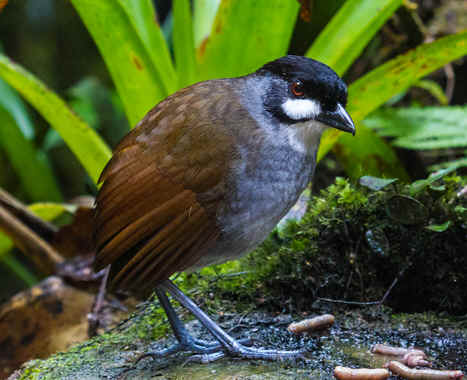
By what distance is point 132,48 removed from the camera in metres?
2.96

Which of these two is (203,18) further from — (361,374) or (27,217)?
(361,374)

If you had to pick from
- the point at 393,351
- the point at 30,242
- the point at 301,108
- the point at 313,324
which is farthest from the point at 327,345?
the point at 30,242

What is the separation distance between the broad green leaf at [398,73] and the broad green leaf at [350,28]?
19 centimetres

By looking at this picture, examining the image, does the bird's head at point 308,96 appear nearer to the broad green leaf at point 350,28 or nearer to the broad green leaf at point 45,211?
the broad green leaf at point 350,28

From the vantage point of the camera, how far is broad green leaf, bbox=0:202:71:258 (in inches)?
142

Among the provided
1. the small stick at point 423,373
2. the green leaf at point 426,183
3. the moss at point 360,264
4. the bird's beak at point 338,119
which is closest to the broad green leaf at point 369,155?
the moss at point 360,264

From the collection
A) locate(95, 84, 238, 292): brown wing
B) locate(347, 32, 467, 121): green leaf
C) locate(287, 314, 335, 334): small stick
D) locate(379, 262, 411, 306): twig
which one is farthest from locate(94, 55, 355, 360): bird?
locate(347, 32, 467, 121): green leaf

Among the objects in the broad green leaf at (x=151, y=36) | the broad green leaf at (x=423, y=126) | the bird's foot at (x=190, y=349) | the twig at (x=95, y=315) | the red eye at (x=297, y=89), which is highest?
the broad green leaf at (x=151, y=36)

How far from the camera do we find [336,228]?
2.47m

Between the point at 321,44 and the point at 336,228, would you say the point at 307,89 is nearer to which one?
the point at 336,228

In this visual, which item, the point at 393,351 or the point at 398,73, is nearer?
the point at 393,351

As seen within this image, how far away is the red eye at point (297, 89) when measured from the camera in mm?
2021

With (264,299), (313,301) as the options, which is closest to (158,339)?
(264,299)

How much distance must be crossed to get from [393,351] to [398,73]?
1536mm
